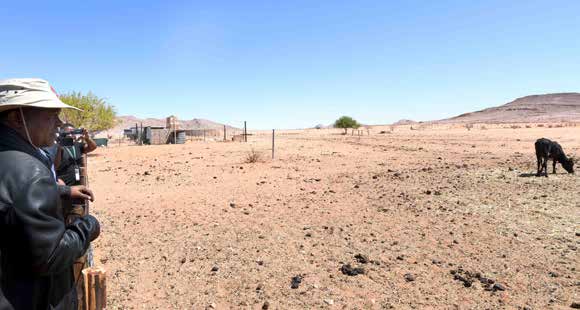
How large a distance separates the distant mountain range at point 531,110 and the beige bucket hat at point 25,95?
109 m

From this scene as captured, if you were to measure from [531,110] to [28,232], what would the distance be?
143802mm

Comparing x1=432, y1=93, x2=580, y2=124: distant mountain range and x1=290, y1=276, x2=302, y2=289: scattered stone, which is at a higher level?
x1=432, y1=93, x2=580, y2=124: distant mountain range

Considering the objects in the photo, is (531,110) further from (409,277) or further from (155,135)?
(409,277)

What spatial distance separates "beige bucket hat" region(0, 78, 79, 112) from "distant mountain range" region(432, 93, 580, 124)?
10941cm

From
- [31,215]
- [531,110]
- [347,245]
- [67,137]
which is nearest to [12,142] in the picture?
[31,215]

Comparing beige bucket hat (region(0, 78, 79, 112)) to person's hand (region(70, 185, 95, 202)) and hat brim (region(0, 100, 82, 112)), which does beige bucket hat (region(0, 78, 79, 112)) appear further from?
person's hand (region(70, 185, 95, 202))

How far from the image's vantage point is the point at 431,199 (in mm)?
7707

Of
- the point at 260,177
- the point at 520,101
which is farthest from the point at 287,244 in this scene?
the point at 520,101

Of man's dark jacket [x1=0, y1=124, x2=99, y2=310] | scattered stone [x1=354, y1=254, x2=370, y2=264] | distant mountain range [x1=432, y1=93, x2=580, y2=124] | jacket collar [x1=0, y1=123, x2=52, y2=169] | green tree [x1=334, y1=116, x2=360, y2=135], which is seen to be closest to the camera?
man's dark jacket [x1=0, y1=124, x2=99, y2=310]

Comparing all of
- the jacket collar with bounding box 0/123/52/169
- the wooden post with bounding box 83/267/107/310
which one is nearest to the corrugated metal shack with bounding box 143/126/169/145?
the wooden post with bounding box 83/267/107/310

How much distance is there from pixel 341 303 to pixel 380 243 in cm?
175

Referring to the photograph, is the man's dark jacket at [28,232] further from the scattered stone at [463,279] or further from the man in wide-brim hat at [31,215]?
the scattered stone at [463,279]

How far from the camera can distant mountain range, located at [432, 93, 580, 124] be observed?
10544cm

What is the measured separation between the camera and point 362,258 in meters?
4.68
